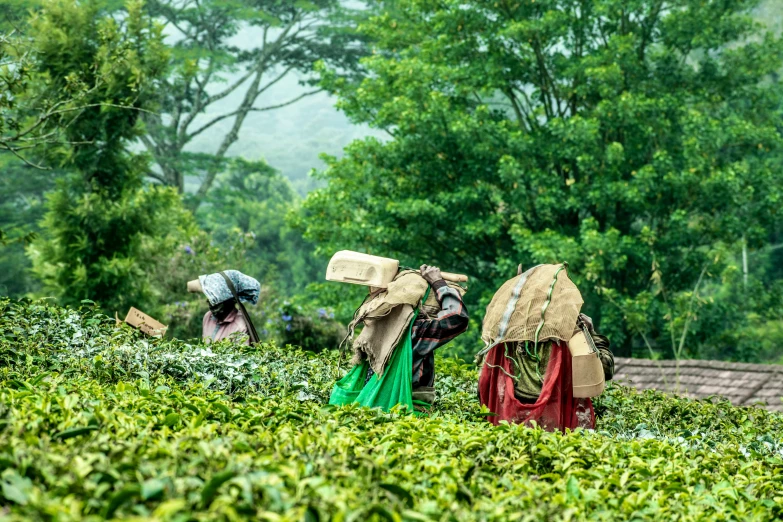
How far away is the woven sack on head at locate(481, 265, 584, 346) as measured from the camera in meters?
5.05

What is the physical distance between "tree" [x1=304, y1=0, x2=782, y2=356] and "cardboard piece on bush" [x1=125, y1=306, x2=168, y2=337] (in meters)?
8.22

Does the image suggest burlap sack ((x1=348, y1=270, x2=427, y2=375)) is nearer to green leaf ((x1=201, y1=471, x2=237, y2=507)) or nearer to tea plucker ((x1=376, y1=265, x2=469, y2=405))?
tea plucker ((x1=376, y1=265, x2=469, y2=405))

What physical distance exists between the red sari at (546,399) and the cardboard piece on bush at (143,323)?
9.39 ft

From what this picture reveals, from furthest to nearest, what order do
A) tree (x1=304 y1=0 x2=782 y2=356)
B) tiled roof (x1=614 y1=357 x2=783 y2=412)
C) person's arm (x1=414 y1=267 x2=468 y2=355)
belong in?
tree (x1=304 y1=0 x2=782 y2=356)
tiled roof (x1=614 y1=357 x2=783 y2=412)
person's arm (x1=414 y1=267 x2=468 y2=355)

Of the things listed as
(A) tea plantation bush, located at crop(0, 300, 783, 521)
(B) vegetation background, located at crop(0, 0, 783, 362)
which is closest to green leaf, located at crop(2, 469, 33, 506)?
(A) tea plantation bush, located at crop(0, 300, 783, 521)

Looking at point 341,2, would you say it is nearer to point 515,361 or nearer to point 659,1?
point 659,1

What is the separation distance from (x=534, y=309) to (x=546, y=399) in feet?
1.70

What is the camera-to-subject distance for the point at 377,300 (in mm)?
5336

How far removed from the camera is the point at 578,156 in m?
14.9

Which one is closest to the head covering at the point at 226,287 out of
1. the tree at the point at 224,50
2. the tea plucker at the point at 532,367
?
the tea plucker at the point at 532,367

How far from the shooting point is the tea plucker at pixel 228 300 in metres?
7.23

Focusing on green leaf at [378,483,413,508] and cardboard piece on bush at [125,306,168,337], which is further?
cardboard piece on bush at [125,306,168,337]

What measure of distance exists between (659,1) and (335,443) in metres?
15.0

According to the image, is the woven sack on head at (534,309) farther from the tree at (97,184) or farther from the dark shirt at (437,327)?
the tree at (97,184)
